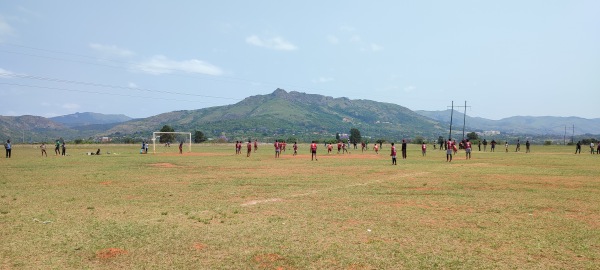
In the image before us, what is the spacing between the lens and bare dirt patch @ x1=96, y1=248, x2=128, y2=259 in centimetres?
794

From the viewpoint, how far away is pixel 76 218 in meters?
11.4

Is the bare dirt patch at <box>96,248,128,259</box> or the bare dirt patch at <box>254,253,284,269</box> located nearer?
the bare dirt patch at <box>254,253,284,269</box>

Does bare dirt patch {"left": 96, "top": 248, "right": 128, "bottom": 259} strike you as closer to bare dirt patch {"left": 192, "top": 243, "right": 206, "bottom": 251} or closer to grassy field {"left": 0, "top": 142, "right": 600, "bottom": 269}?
grassy field {"left": 0, "top": 142, "right": 600, "bottom": 269}

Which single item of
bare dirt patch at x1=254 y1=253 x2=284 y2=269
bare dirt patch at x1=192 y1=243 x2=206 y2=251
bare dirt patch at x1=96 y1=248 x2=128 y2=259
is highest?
bare dirt patch at x1=254 y1=253 x2=284 y2=269

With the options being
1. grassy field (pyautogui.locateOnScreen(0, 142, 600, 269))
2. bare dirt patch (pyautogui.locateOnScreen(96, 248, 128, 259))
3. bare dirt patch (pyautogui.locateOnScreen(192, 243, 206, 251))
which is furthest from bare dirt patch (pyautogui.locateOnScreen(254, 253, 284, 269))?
bare dirt patch (pyautogui.locateOnScreen(96, 248, 128, 259))

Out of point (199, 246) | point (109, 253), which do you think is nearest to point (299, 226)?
point (199, 246)

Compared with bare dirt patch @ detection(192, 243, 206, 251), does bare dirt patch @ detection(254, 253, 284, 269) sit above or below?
above

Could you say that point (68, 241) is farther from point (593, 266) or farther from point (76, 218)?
point (593, 266)

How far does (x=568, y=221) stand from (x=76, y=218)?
12728 mm

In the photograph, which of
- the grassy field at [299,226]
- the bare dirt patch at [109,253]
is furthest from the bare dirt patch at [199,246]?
the bare dirt patch at [109,253]

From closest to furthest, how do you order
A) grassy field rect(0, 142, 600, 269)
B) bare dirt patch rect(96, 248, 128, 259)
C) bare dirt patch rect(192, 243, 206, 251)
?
1. grassy field rect(0, 142, 600, 269)
2. bare dirt patch rect(96, 248, 128, 259)
3. bare dirt patch rect(192, 243, 206, 251)

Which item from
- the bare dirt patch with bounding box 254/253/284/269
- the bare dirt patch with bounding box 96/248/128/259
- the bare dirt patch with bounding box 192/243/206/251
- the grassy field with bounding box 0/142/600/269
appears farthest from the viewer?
the bare dirt patch with bounding box 192/243/206/251

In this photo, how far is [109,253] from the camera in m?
8.12

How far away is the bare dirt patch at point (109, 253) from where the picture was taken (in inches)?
313
